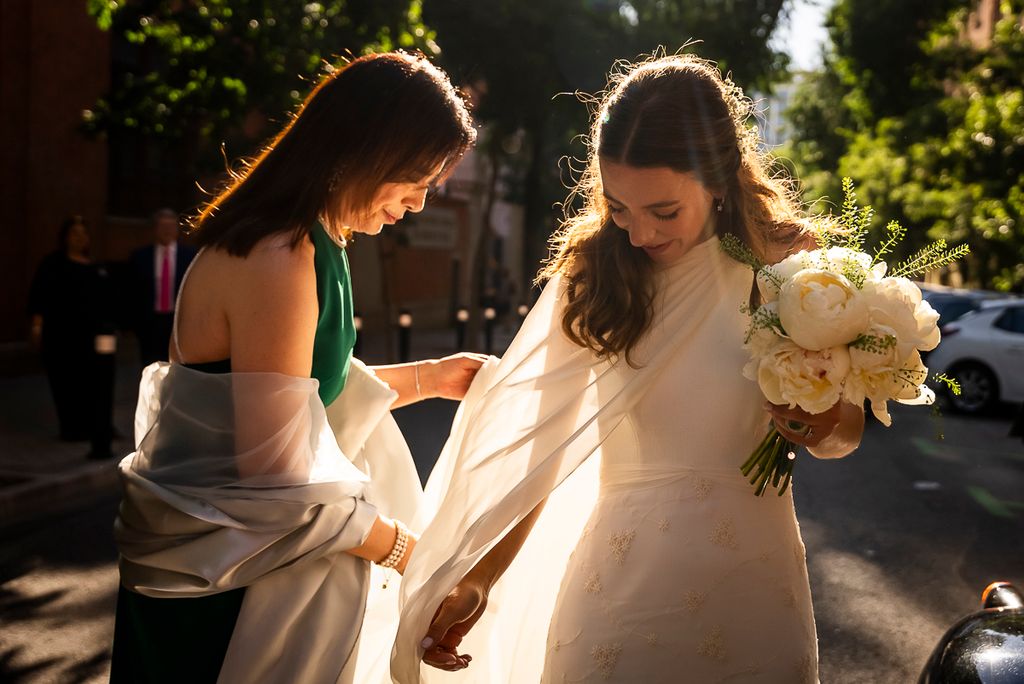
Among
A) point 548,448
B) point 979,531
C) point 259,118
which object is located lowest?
point 979,531

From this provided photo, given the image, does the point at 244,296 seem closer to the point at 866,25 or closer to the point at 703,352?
the point at 703,352

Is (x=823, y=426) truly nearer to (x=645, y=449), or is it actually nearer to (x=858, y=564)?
(x=645, y=449)

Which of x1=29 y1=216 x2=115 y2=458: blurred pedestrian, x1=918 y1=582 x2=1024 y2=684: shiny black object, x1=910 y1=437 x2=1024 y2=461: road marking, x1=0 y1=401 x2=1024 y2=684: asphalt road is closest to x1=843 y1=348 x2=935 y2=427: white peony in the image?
x1=0 y1=401 x2=1024 y2=684: asphalt road

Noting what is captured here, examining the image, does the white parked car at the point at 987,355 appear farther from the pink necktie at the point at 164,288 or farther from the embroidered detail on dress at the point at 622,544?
the embroidered detail on dress at the point at 622,544

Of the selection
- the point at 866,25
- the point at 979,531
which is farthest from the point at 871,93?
the point at 979,531

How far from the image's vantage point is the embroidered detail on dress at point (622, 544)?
7.39ft

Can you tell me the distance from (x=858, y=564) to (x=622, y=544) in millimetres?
5115

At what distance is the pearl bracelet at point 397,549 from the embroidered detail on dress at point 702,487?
0.62 metres

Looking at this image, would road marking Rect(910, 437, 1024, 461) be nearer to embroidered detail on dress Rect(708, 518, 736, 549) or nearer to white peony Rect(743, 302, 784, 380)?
embroidered detail on dress Rect(708, 518, 736, 549)

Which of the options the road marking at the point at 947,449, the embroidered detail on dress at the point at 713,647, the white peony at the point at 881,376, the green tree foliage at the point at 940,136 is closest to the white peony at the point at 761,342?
the white peony at the point at 881,376

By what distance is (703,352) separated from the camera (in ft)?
7.63

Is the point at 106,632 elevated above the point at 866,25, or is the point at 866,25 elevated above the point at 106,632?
the point at 866,25

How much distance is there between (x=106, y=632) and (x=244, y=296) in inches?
147

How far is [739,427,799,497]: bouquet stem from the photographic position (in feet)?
7.21
